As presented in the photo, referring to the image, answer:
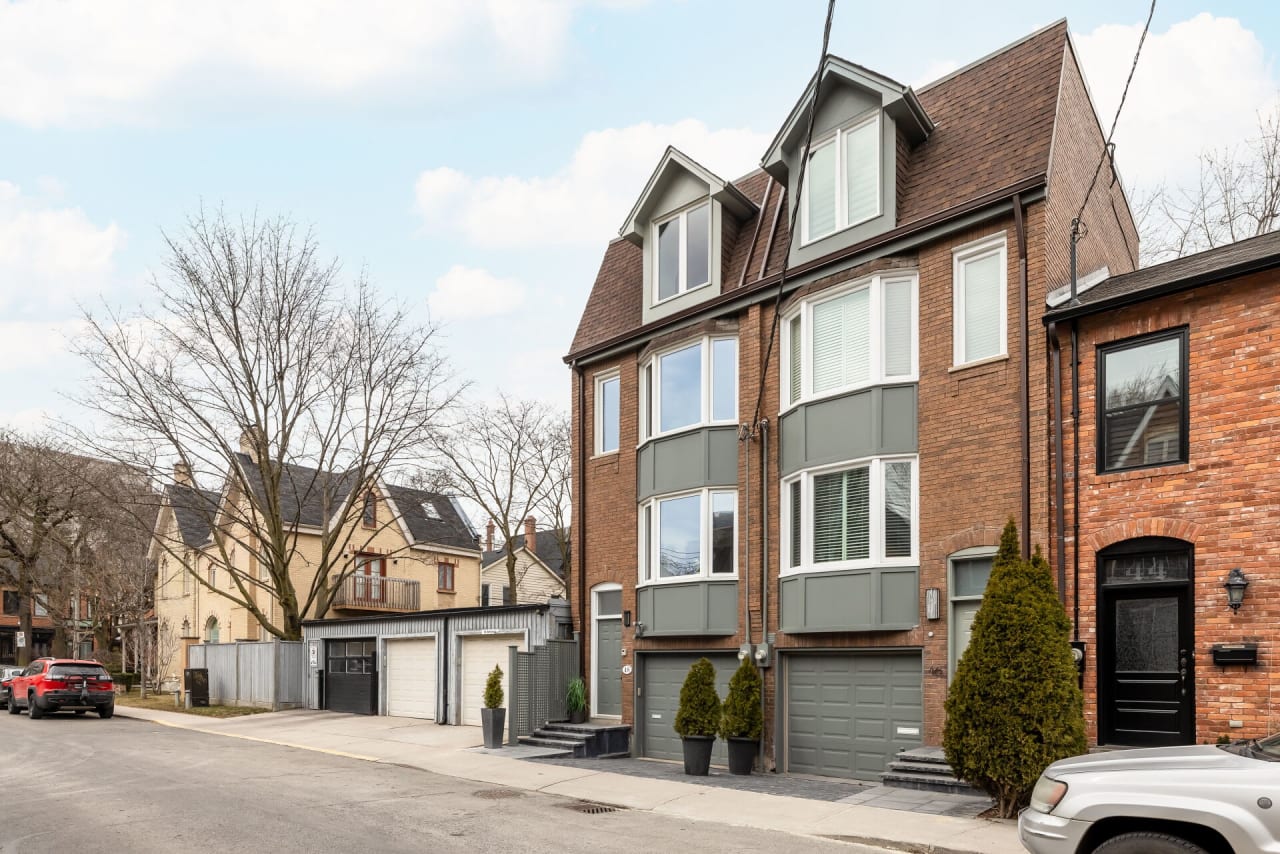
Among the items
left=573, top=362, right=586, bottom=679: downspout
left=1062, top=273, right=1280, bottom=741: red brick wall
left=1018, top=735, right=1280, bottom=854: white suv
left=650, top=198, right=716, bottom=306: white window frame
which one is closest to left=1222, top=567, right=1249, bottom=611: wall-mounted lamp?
left=1062, top=273, right=1280, bottom=741: red brick wall

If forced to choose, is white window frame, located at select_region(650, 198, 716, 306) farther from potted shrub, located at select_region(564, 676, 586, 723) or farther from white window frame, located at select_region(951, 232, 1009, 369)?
potted shrub, located at select_region(564, 676, 586, 723)

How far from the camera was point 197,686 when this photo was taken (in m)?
30.1

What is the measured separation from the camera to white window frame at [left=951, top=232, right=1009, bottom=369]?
1401 cm

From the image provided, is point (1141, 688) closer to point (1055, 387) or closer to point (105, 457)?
point (1055, 387)

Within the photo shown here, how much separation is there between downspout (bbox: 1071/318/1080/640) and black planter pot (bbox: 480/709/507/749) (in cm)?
1003

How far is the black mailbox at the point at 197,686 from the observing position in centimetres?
3003

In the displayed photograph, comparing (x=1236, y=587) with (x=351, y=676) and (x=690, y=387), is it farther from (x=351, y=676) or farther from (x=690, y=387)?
(x=351, y=676)

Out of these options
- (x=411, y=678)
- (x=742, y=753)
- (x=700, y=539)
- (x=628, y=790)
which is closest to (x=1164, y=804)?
(x=628, y=790)

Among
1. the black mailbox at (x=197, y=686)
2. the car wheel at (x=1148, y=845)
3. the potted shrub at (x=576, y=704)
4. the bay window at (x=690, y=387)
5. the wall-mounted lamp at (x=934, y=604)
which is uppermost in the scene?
the bay window at (x=690, y=387)

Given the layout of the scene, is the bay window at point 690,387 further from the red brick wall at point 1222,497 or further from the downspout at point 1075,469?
the red brick wall at point 1222,497

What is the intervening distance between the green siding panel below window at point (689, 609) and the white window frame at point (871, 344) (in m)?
3.17

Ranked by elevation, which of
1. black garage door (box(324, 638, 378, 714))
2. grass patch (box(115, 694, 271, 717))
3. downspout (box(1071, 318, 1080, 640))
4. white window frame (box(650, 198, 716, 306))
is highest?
white window frame (box(650, 198, 716, 306))

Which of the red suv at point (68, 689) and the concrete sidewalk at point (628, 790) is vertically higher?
the concrete sidewalk at point (628, 790)

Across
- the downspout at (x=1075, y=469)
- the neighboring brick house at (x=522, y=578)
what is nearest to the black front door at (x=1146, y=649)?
the downspout at (x=1075, y=469)
